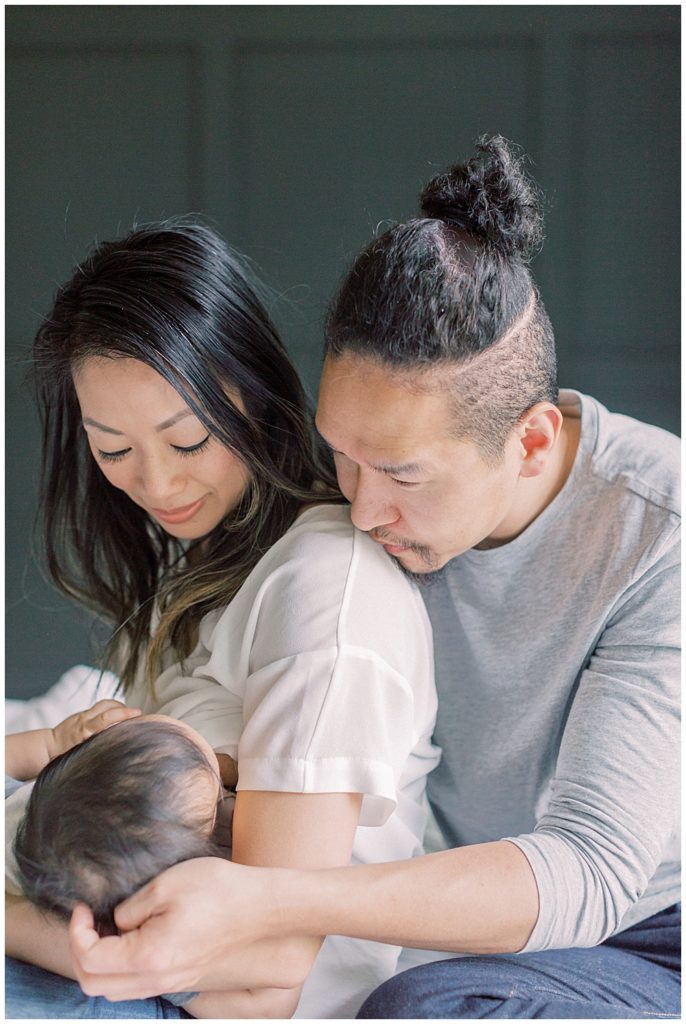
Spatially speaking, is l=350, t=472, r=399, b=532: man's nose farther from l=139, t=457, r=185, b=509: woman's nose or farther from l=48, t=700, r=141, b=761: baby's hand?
l=48, t=700, r=141, b=761: baby's hand

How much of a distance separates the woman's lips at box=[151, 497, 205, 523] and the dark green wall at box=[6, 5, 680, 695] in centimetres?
163

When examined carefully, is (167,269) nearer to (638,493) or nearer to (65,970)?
(638,493)

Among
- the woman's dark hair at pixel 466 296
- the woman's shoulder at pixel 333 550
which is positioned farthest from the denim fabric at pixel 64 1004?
the woman's dark hair at pixel 466 296

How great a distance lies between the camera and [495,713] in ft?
4.66

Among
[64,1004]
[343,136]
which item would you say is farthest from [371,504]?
[343,136]

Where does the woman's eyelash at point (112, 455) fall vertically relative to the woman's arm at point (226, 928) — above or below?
above

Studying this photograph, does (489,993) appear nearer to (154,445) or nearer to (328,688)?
(328,688)

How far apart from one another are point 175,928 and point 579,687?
1.95 ft

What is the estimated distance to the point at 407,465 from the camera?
44.4 inches

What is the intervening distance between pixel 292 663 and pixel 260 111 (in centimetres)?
221

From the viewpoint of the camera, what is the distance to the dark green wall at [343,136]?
110 inches

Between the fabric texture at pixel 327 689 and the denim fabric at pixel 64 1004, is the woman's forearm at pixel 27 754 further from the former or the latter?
the denim fabric at pixel 64 1004

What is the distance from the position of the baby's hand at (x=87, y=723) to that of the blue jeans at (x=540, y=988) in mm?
432

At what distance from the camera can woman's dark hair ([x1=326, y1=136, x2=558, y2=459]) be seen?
1.10 m
